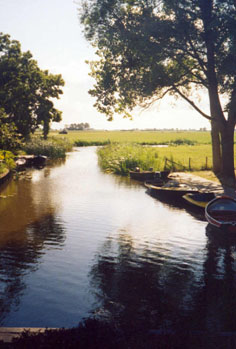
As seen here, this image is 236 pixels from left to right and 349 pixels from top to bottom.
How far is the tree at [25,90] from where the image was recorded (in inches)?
2383

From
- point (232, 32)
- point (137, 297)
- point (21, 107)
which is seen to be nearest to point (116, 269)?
point (137, 297)

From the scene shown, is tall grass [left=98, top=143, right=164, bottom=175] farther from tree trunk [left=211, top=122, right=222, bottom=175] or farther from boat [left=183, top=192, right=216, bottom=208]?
boat [left=183, top=192, right=216, bottom=208]

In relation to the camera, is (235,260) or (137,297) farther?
(235,260)

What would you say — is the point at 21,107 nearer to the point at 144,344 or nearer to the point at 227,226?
the point at 227,226

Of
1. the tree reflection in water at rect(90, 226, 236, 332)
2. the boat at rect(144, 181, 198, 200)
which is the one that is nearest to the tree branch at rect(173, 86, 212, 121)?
the boat at rect(144, 181, 198, 200)

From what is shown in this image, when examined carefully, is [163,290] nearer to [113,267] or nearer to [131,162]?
[113,267]

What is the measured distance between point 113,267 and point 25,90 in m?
54.5

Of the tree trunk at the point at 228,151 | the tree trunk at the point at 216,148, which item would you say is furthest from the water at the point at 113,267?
the tree trunk at the point at 216,148

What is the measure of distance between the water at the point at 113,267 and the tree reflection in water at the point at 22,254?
0.03 metres

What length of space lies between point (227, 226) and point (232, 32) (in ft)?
51.1

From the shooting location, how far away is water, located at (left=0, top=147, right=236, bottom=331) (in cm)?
851

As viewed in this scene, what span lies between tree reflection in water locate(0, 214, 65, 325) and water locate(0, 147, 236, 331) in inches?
1.0

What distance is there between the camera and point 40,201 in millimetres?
24344

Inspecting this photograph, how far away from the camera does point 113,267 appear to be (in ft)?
38.6
